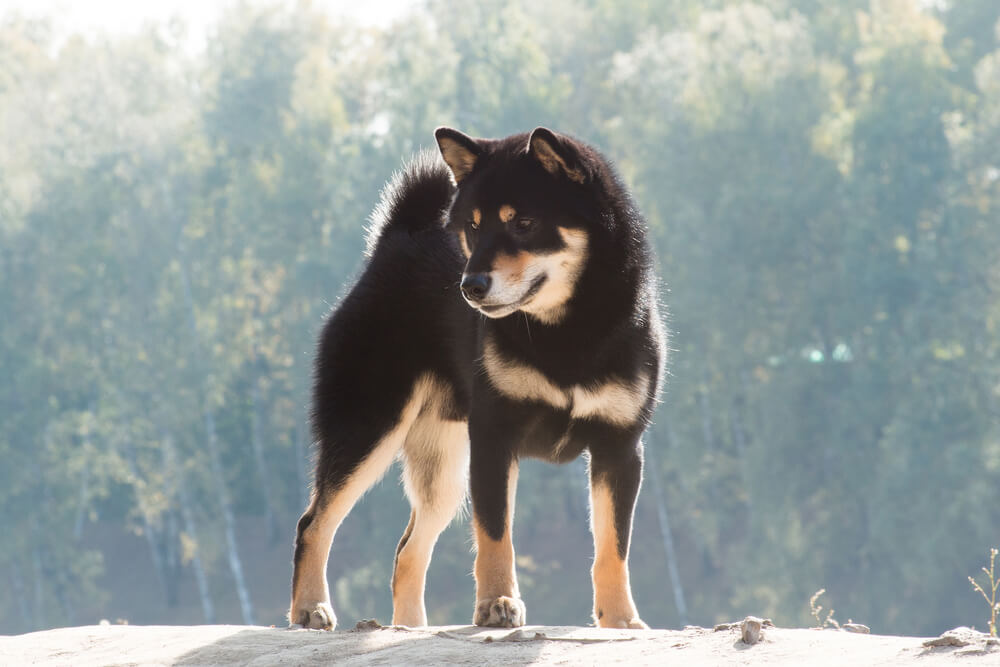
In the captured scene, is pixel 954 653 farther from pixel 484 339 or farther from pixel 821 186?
pixel 821 186

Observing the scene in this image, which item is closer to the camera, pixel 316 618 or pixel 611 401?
pixel 611 401

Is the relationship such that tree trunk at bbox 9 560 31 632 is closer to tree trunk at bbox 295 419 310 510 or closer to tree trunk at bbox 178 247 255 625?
tree trunk at bbox 178 247 255 625

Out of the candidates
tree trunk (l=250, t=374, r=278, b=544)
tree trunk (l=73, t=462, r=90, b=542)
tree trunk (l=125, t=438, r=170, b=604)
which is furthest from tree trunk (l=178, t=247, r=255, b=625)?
tree trunk (l=73, t=462, r=90, b=542)

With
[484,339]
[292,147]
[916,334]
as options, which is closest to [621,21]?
[292,147]

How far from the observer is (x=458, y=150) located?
16.7ft

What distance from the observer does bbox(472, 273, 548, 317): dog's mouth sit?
15.0ft

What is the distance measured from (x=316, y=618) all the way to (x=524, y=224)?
1.88 metres

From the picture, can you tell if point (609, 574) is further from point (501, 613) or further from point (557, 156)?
point (557, 156)

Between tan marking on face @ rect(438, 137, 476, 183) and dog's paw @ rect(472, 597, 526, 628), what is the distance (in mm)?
1684

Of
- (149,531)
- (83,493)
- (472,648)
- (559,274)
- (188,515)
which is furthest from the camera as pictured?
(149,531)

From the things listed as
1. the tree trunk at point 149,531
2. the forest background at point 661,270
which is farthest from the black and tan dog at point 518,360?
the tree trunk at point 149,531

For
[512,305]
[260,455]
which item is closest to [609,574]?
[512,305]

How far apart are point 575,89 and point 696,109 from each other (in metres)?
9.10

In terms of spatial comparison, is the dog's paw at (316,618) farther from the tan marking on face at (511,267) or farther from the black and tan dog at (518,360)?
the tan marking on face at (511,267)
